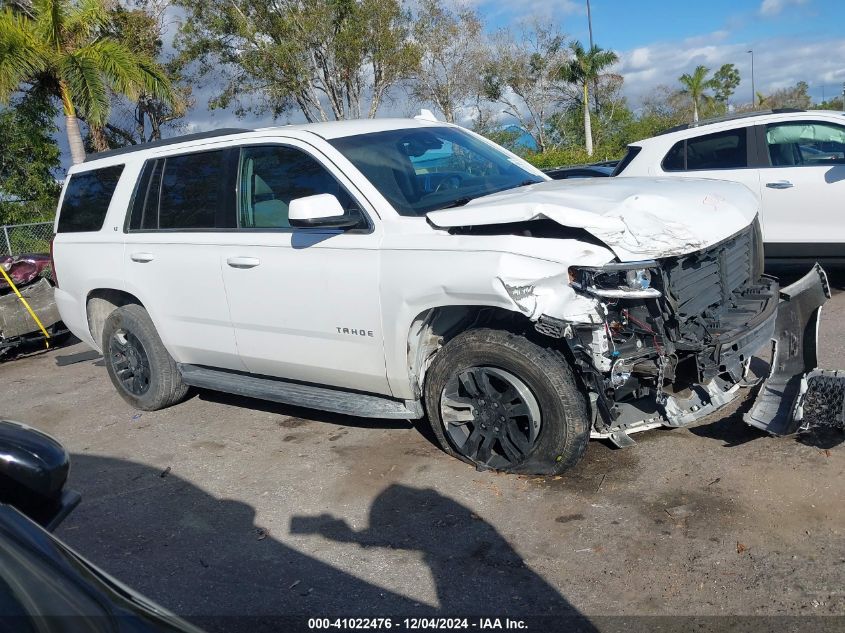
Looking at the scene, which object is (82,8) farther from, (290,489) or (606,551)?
(606,551)

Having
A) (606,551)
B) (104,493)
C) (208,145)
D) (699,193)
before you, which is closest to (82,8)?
(208,145)

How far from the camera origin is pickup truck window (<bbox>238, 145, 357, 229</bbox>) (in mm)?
4770

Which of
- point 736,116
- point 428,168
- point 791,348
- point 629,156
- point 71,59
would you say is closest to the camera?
point 791,348

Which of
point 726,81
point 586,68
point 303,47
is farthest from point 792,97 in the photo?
point 303,47

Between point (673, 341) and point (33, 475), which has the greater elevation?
point (33, 475)

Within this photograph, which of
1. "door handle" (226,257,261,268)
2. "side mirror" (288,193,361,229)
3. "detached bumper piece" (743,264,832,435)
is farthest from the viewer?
"door handle" (226,257,261,268)

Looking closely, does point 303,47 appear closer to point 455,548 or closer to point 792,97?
point 455,548

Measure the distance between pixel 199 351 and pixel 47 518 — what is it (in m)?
3.32

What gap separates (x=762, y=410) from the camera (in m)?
4.29

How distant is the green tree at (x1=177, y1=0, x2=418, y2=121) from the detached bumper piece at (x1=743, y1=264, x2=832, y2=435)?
70.9 ft

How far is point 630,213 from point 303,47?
74.5 ft

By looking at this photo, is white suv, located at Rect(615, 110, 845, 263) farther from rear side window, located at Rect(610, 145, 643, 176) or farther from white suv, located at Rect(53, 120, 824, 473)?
white suv, located at Rect(53, 120, 824, 473)

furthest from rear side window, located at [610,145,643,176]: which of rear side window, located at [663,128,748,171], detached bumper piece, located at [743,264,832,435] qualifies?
detached bumper piece, located at [743,264,832,435]

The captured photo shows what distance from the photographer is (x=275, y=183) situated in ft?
16.5
